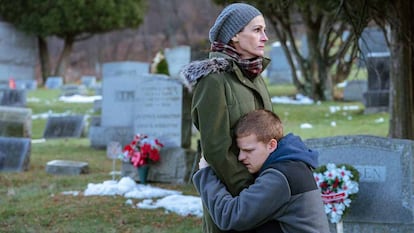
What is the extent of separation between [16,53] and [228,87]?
37673 mm

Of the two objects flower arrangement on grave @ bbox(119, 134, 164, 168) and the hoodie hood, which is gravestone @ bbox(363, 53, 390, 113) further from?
the hoodie hood

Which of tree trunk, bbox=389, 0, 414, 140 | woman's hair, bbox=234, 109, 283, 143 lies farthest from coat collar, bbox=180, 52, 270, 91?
tree trunk, bbox=389, 0, 414, 140

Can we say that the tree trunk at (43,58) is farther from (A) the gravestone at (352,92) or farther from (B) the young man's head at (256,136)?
(B) the young man's head at (256,136)

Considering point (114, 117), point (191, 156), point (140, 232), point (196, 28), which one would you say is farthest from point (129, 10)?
point (140, 232)

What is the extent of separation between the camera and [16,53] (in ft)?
128

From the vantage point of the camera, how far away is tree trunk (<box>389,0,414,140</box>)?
835 centimetres

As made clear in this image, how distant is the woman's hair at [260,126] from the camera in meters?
2.97

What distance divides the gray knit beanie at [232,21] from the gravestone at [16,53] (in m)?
36.3

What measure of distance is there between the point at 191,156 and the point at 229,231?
6.80m

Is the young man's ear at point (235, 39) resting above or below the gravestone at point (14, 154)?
above

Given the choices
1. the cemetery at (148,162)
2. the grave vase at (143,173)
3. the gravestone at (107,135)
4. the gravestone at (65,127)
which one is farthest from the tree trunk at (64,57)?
the grave vase at (143,173)

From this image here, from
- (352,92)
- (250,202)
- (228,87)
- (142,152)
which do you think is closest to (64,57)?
(352,92)

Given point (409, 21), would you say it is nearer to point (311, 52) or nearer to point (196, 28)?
point (311, 52)

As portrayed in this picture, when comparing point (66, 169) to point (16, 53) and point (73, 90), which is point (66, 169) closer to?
point (73, 90)
